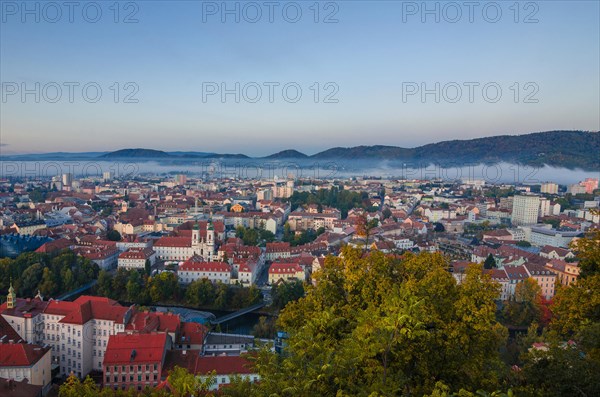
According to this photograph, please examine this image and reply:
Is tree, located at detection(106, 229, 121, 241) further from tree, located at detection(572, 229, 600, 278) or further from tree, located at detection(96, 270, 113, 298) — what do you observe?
tree, located at detection(572, 229, 600, 278)

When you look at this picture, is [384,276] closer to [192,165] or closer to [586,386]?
[586,386]

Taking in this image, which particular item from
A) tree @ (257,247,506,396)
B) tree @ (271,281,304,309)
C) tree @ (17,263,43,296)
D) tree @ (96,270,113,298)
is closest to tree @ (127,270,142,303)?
tree @ (96,270,113,298)

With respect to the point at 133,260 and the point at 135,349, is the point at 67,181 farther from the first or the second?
the point at 135,349

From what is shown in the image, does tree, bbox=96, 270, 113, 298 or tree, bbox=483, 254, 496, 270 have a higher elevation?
tree, bbox=483, 254, 496, 270

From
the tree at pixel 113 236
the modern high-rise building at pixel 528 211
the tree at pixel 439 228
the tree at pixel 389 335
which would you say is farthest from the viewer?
the modern high-rise building at pixel 528 211

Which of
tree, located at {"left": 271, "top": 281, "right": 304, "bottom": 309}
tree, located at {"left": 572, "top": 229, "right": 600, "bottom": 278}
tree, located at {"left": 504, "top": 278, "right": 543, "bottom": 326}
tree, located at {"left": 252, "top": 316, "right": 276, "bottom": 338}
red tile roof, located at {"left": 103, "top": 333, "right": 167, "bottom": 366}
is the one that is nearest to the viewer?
tree, located at {"left": 572, "top": 229, "right": 600, "bottom": 278}

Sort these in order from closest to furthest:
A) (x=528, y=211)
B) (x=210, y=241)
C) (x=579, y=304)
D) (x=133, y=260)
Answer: (x=579, y=304), (x=133, y=260), (x=210, y=241), (x=528, y=211)

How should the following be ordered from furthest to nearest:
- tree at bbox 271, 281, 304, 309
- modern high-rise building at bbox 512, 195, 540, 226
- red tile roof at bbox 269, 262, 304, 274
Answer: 1. modern high-rise building at bbox 512, 195, 540, 226
2. red tile roof at bbox 269, 262, 304, 274
3. tree at bbox 271, 281, 304, 309

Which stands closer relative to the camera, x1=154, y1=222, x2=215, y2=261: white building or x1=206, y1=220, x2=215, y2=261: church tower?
x1=206, y1=220, x2=215, y2=261: church tower

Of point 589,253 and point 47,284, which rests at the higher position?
point 589,253

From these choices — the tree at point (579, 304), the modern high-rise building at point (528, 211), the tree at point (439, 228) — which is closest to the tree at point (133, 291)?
the tree at point (579, 304)

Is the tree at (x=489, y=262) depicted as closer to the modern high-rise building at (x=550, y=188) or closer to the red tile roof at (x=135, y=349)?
the red tile roof at (x=135, y=349)

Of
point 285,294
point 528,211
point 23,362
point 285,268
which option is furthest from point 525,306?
point 528,211
